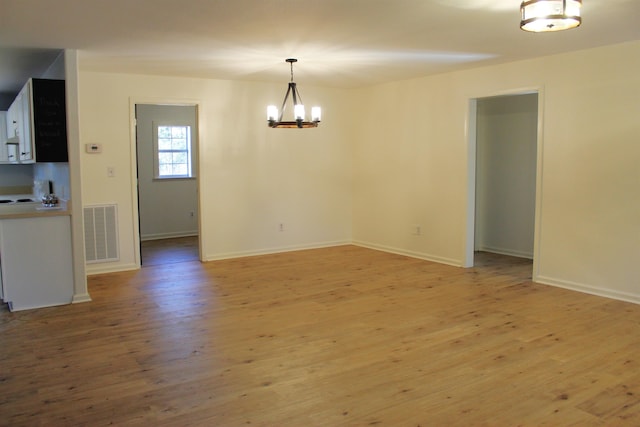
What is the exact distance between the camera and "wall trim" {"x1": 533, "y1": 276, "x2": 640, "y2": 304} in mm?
4781

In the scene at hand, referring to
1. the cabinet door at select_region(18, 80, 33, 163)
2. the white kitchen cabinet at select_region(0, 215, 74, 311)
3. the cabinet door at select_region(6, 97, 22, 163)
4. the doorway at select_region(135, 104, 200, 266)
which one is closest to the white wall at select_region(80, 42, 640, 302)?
the cabinet door at select_region(18, 80, 33, 163)

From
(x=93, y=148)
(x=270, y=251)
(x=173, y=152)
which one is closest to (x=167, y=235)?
(x=173, y=152)

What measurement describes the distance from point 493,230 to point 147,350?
5322mm

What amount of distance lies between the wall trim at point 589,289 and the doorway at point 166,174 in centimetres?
528

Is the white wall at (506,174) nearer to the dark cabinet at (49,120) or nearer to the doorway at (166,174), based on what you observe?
the doorway at (166,174)

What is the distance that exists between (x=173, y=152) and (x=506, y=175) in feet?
17.9

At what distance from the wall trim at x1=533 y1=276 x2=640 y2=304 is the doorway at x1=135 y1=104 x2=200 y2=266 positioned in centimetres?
528

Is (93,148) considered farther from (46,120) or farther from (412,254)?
(412,254)

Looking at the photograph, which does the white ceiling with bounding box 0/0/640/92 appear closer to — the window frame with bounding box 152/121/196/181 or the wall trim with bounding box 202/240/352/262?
the wall trim with bounding box 202/240/352/262

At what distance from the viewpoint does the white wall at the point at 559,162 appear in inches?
187

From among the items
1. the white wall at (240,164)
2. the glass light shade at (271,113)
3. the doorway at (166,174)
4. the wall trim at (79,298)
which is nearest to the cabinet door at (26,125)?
the white wall at (240,164)

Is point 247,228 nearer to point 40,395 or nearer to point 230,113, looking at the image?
point 230,113

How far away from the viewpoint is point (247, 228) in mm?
7125

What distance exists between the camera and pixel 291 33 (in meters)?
4.21
